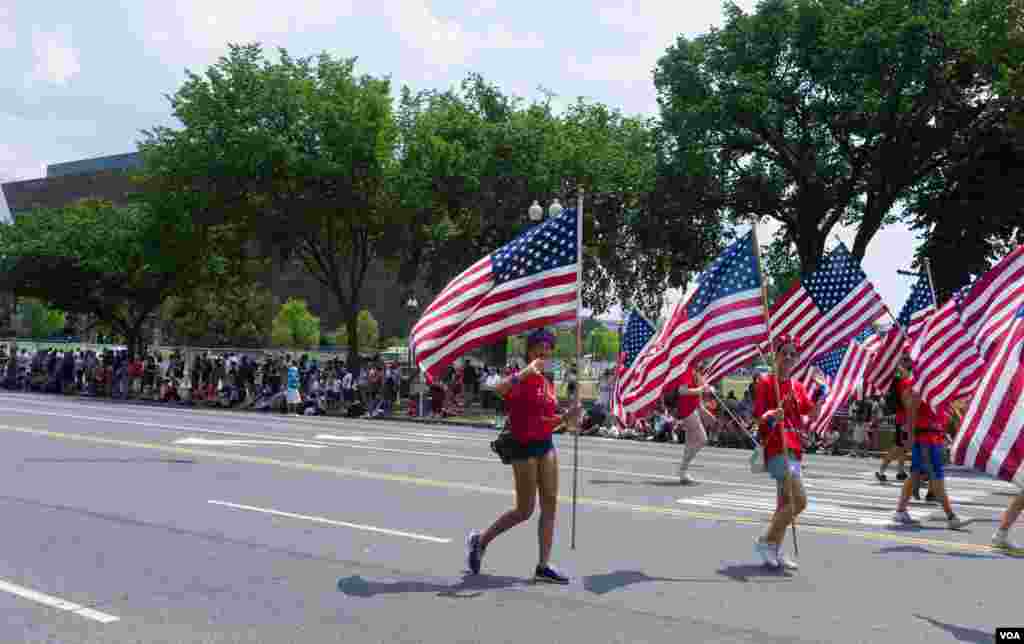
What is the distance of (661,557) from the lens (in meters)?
8.76

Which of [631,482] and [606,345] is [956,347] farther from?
[606,345]

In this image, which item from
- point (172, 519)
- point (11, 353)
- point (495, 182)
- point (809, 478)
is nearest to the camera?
point (172, 519)

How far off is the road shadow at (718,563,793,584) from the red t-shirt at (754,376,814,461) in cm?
90

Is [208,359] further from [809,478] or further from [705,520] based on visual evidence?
[705,520]

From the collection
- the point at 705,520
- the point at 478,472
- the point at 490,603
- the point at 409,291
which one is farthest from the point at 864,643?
the point at 409,291

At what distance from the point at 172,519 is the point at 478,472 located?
5765mm

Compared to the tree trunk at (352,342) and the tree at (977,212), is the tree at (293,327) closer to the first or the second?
the tree trunk at (352,342)

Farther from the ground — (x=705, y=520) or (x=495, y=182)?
(x=495, y=182)

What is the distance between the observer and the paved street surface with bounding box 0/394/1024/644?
645cm

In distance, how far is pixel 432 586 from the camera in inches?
294

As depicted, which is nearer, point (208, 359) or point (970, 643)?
point (970, 643)

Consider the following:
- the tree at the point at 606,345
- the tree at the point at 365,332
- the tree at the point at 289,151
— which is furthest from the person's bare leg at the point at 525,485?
the tree at the point at 365,332

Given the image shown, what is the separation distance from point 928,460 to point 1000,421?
4.24 m

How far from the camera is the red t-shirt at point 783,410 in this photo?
8.41m
